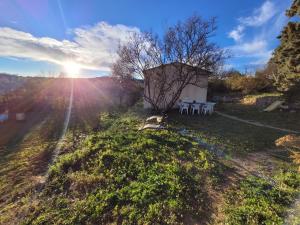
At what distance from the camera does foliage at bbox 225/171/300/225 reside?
3012 millimetres

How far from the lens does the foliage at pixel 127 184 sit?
3.25 metres

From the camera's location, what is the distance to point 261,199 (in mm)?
3449

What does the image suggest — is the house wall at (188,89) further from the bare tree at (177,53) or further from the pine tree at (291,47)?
the pine tree at (291,47)

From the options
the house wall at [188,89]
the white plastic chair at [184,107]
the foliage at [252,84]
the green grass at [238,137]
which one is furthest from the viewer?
the foliage at [252,84]

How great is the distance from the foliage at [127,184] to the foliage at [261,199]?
58cm

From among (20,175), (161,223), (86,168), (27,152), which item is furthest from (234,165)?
(27,152)

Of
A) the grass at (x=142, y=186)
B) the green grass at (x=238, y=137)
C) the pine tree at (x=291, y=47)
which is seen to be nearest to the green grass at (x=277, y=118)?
the green grass at (x=238, y=137)

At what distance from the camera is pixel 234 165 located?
4.89 metres

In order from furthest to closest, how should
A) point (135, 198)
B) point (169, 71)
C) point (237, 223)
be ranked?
1. point (169, 71)
2. point (135, 198)
3. point (237, 223)

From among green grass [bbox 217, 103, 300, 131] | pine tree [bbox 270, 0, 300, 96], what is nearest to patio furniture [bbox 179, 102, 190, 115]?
green grass [bbox 217, 103, 300, 131]

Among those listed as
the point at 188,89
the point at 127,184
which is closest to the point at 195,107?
the point at 188,89

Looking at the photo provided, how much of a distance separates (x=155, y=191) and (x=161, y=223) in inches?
28.6

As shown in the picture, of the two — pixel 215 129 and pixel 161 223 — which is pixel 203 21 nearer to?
pixel 215 129

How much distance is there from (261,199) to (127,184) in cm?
254
